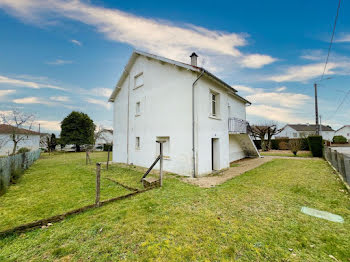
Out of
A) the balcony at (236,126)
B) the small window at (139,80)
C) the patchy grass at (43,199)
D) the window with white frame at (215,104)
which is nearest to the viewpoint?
the patchy grass at (43,199)

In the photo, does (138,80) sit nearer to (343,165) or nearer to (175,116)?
(175,116)

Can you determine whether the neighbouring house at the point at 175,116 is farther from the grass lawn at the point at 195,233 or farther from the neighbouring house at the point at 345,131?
the neighbouring house at the point at 345,131

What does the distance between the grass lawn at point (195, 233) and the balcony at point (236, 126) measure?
724 centimetres

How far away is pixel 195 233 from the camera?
3102mm

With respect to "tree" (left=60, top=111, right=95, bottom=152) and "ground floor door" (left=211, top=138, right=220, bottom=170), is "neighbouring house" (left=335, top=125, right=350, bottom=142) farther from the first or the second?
"tree" (left=60, top=111, right=95, bottom=152)

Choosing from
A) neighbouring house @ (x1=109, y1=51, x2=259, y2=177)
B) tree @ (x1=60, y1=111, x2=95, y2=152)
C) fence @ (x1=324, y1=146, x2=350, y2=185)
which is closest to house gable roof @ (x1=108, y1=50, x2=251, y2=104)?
neighbouring house @ (x1=109, y1=51, x2=259, y2=177)

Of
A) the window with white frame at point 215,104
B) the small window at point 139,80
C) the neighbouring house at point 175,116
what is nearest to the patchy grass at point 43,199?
the neighbouring house at point 175,116

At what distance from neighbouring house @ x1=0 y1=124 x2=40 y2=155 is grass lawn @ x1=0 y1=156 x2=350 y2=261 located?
102 feet

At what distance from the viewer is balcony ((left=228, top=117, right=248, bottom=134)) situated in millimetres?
11938

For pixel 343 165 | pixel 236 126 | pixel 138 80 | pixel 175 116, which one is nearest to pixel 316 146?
pixel 236 126

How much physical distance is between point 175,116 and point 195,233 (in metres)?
6.58

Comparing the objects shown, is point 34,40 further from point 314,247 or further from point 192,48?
point 314,247

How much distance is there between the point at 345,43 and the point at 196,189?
45.1 feet

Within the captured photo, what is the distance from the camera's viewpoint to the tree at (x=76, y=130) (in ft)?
95.0
